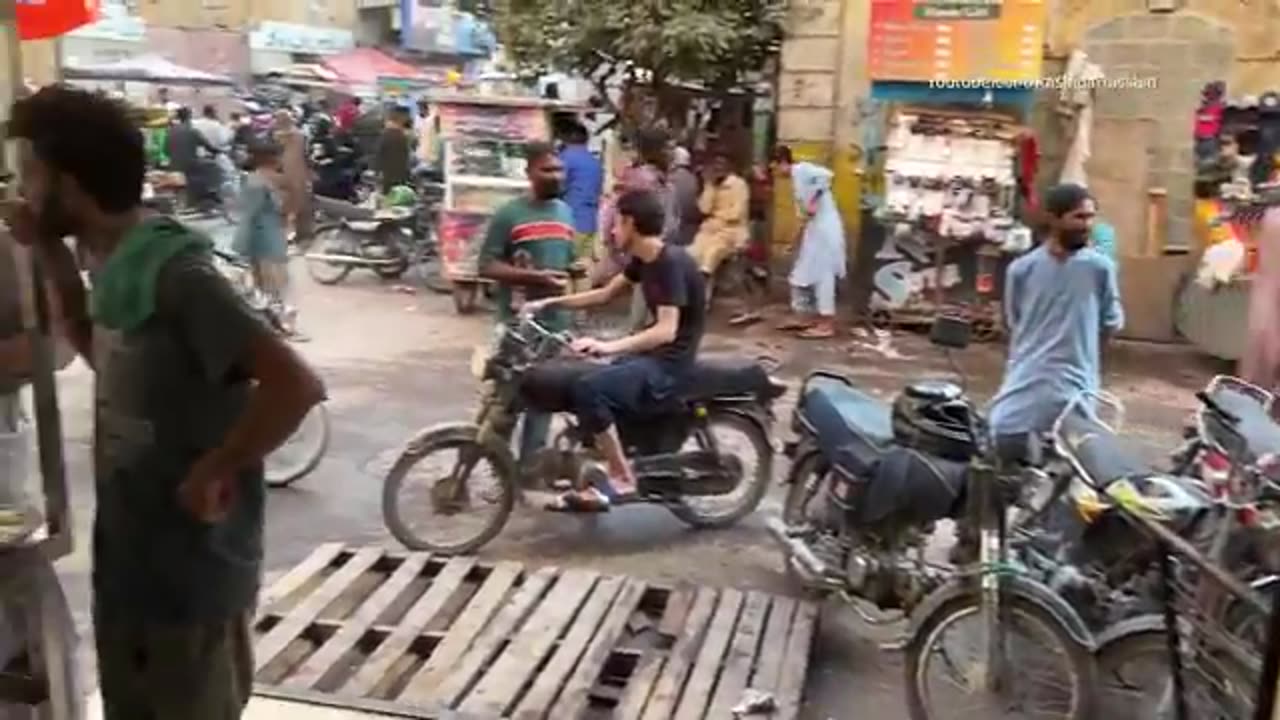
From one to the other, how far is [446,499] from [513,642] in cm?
133

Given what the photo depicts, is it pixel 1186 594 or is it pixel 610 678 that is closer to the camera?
pixel 1186 594

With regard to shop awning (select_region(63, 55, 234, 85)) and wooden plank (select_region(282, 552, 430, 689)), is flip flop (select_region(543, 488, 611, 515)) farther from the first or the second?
shop awning (select_region(63, 55, 234, 85))

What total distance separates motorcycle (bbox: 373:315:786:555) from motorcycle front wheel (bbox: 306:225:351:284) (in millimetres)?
7525

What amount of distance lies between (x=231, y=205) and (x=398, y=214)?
5109 mm

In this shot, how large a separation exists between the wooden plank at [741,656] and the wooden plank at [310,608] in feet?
4.44

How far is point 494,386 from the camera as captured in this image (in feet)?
18.5

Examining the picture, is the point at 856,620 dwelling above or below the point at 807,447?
below

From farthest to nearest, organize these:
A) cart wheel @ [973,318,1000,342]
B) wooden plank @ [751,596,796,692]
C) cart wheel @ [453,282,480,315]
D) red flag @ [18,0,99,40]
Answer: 1. cart wheel @ [453,282,480,315]
2. cart wheel @ [973,318,1000,342]
3. wooden plank @ [751,596,796,692]
4. red flag @ [18,0,99,40]

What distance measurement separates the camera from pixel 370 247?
1300cm

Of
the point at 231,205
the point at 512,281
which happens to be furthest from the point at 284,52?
the point at 512,281

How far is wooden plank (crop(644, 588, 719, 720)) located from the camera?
4004mm

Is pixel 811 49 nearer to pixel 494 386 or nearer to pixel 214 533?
pixel 494 386

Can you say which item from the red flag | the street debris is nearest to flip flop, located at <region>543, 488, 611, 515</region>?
the street debris

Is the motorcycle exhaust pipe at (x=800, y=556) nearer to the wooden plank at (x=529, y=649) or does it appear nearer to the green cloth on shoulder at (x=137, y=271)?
the wooden plank at (x=529, y=649)
